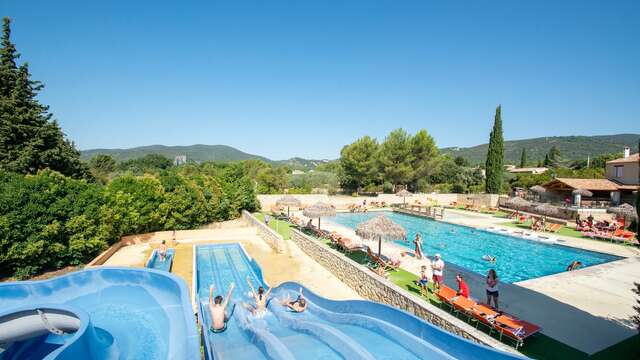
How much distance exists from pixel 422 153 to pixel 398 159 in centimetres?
297

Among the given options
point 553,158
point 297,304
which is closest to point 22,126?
point 297,304

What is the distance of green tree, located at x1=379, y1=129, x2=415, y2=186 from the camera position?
1458 inches

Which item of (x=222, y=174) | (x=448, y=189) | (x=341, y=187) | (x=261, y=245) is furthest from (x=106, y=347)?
(x=448, y=189)

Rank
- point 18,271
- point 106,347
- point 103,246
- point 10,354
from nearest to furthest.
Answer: point 10,354
point 106,347
point 18,271
point 103,246

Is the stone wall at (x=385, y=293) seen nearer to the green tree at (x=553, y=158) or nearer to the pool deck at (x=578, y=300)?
the pool deck at (x=578, y=300)

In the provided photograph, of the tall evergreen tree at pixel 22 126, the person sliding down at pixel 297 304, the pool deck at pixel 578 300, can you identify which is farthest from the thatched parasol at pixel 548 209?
the tall evergreen tree at pixel 22 126

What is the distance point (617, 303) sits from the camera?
328 inches

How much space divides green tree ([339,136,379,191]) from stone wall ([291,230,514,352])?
976 inches

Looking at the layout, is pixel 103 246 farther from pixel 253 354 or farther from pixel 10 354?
pixel 253 354

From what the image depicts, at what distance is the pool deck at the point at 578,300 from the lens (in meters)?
6.79

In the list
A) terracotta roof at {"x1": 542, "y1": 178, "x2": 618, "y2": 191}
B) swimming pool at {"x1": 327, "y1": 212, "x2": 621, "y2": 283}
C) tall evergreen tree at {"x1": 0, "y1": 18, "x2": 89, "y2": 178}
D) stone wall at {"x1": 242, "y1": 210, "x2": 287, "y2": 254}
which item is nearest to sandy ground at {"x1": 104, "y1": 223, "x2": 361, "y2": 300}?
stone wall at {"x1": 242, "y1": 210, "x2": 287, "y2": 254}

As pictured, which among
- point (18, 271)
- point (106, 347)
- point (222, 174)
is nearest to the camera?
point (106, 347)

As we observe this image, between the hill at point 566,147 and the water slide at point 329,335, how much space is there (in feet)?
360

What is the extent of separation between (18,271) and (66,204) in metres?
2.72
